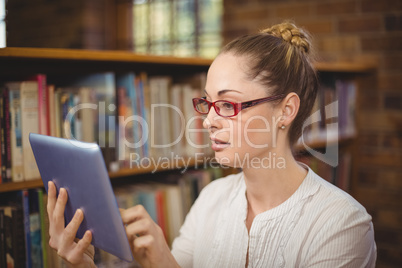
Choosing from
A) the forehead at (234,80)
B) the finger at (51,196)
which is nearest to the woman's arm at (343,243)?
the forehead at (234,80)

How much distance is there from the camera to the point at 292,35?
1.19 m

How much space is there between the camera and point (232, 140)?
1.09m

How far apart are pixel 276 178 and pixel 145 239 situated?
43cm

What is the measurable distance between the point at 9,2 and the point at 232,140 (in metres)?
3.12

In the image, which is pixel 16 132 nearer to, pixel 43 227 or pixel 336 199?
pixel 43 227

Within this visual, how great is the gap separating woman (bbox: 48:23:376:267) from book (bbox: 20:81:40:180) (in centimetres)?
34

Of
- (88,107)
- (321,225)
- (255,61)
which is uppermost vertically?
(255,61)

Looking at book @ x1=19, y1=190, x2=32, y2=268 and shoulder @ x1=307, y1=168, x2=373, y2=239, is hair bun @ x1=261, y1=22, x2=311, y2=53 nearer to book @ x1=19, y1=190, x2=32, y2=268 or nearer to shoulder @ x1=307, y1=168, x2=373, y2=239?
shoulder @ x1=307, y1=168, x2=373, y2=239

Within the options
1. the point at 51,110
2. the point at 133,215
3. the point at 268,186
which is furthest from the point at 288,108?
the point at 51,110

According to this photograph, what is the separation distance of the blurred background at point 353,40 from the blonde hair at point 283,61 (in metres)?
0.66

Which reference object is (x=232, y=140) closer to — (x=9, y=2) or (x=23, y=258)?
(x=23, y=258)

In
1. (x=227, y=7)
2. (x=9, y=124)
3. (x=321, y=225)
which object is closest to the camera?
(x=321, y=225)

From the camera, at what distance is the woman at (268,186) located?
1.02 m

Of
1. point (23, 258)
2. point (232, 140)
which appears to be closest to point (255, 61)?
point (232, 140)
